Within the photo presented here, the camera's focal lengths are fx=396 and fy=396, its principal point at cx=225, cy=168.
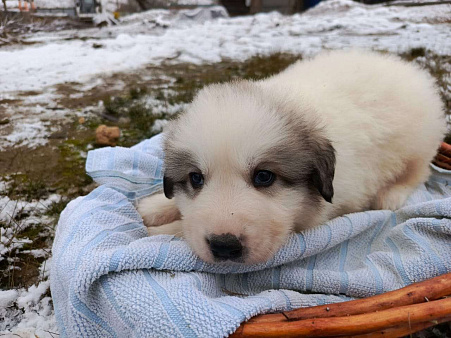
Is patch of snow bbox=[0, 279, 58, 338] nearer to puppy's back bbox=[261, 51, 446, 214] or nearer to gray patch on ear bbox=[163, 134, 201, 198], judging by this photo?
gray patch on ear bbox=[163, 134, 201, 198]

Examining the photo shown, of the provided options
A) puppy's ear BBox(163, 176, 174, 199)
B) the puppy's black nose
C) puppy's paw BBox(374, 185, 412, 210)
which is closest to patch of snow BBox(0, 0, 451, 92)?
puppy's ear BBox(163, 176, 174, 199)

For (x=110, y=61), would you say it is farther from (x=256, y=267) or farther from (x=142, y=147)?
(x=256, y=267)

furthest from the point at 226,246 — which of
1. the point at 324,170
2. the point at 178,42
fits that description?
the point at 178,42

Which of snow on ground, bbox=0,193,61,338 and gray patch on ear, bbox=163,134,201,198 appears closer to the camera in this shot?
gray patch on ear, bbox=163,134,201,198

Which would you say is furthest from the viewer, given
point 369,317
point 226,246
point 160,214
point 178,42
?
point 178,42

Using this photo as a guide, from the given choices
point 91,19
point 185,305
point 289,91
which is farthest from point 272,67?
point 185,305

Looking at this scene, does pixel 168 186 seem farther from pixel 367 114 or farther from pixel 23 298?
pixel 367 114
